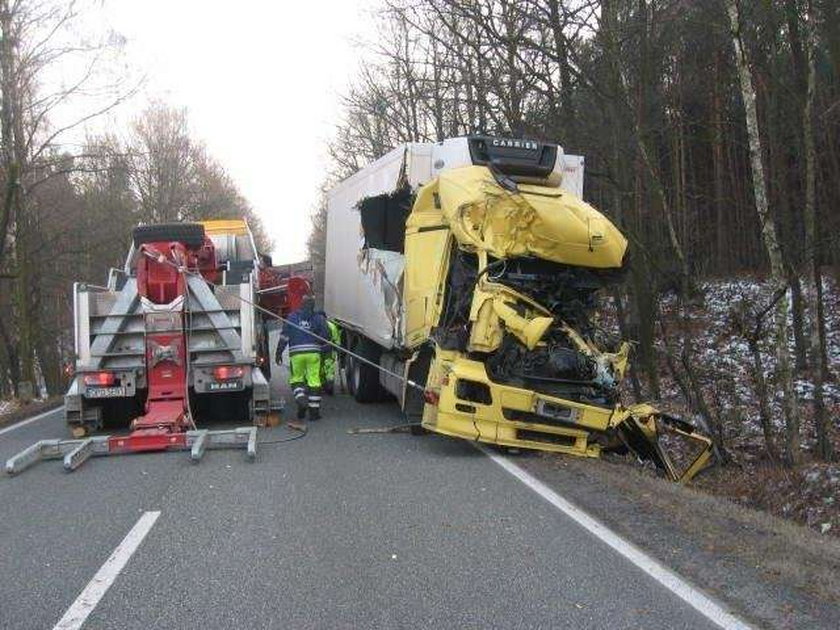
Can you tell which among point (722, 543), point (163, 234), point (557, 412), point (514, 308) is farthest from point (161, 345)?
point (722, 543)

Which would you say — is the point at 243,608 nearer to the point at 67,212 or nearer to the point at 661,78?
the point at 661,78

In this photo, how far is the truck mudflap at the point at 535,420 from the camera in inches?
341

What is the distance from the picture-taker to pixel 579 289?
9.55 meters

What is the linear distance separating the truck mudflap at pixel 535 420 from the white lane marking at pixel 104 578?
336 centimetres

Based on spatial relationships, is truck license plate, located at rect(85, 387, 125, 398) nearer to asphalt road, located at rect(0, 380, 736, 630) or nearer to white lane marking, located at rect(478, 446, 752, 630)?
asphalt road, located at rect(0, 380, 736, 630)

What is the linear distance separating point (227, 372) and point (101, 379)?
153cm

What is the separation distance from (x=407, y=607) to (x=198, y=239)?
8.93m

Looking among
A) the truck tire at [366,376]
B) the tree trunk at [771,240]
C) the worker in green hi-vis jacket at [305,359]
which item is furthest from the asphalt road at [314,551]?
the truck tire at [366,376]

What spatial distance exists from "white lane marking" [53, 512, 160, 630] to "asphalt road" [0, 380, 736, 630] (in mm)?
55

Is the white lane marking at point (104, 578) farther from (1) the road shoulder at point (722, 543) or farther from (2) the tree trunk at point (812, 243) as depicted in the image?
(2) the tree trunk at point (812, 243)

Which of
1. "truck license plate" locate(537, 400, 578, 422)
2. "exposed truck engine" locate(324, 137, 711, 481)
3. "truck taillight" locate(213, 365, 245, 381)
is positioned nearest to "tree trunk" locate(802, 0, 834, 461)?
"exposed truck engine" locate(324, 137, 711, 481)

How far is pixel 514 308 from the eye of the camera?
8867mm

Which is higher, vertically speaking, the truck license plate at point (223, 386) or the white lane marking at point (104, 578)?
the truck license plate at point (223, 386)

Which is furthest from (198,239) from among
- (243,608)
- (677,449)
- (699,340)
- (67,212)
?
(67,212)
